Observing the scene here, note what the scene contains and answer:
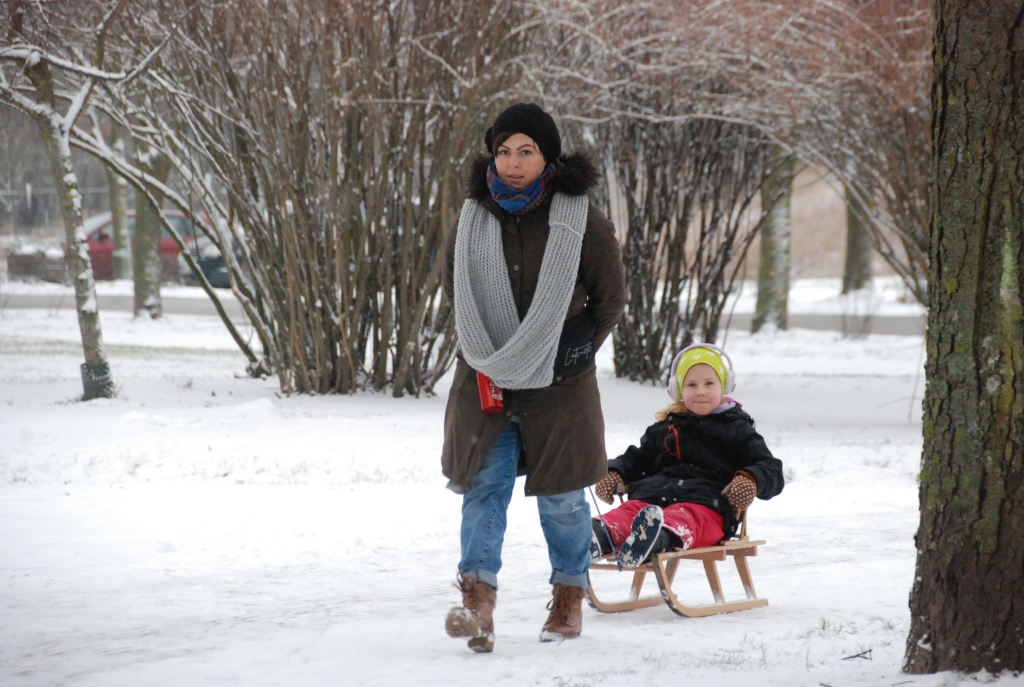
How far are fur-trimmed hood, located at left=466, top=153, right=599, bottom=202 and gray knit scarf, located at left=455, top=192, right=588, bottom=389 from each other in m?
0.03

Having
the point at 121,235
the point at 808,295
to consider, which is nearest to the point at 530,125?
the point at 121,235

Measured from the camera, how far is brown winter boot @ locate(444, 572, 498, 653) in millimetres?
3031

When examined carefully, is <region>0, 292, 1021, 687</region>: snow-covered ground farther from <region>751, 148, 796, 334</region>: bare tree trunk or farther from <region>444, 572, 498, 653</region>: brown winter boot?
<region>751, 148, 796, 334</region>: bare tree trunk

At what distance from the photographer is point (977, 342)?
2590 millimetres

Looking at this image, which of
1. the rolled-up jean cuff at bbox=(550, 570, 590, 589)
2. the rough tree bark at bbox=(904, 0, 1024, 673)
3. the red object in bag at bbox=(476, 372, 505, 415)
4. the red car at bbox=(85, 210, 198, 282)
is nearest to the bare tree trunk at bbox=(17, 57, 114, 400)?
the red object in bag at bbox=(476, 372, 505, 415)

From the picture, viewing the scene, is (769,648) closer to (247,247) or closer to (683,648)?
(683,648)

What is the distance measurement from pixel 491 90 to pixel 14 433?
13.2 ft

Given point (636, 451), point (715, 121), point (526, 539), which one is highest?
point (715, 121)

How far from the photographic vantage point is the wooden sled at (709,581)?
11.3 feet

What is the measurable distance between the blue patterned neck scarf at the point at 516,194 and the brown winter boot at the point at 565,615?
1.13 m

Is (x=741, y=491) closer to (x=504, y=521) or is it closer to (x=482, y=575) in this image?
(x=504, y=521)

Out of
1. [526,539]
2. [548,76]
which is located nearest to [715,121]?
[548,76]

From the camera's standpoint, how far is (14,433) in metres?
6.53

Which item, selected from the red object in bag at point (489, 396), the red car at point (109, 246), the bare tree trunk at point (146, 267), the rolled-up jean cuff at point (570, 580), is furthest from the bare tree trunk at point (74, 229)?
the red car at point (109, 246)
